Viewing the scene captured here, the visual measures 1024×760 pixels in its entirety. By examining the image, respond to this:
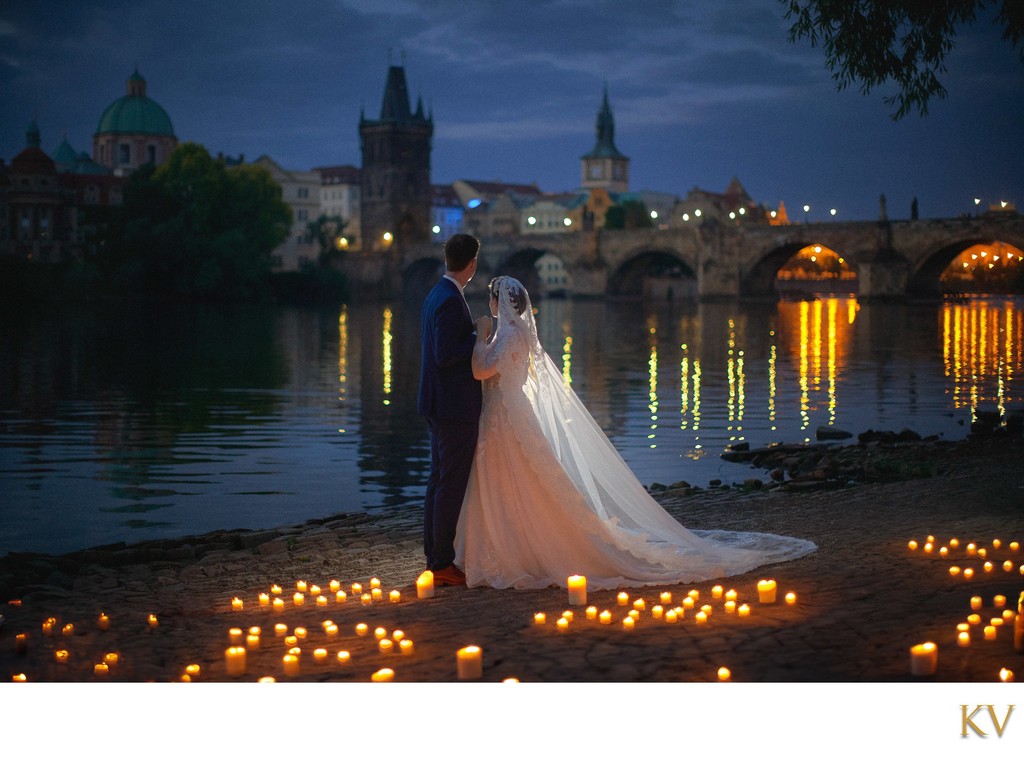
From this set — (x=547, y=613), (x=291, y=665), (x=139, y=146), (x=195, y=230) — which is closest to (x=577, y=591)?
(x=547, y=613)

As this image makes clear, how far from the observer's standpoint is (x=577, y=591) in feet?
16.0

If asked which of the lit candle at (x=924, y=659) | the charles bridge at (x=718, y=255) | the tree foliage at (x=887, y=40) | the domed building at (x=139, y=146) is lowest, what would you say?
the lit candle at (x=924, y=659)

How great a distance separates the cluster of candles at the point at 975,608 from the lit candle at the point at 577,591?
4.35ft

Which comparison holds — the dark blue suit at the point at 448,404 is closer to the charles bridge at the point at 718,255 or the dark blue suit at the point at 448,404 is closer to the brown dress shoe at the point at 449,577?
Answer: the brown dress shoe at the point at 449,577

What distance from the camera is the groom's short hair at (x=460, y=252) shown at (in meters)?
5.34

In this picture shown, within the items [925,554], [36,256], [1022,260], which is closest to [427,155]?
[1022,260]

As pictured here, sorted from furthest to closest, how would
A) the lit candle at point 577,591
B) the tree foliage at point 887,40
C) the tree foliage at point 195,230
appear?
the tree foliage at point 195,230
the tree foliage at point 887,40
the lit candle at point 577,591

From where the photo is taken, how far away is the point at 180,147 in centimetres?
5534

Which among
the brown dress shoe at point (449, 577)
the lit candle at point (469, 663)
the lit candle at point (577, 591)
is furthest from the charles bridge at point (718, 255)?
the lit candle at point (469, 663)

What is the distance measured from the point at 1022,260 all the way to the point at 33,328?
3294 cm

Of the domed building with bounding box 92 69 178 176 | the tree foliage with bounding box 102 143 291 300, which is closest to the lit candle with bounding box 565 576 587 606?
the tree foliage with bounding box 102 143 291 300

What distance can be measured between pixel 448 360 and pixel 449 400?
7.5 inches
